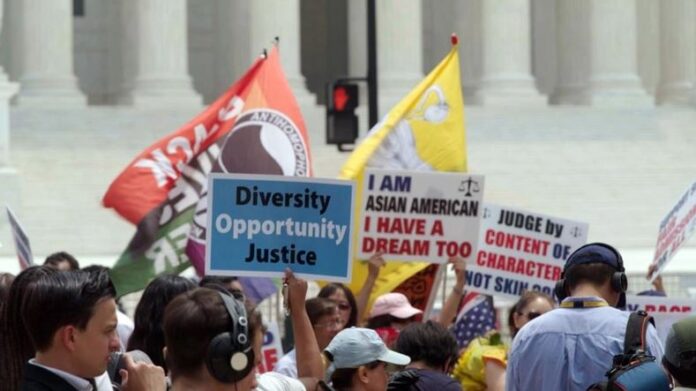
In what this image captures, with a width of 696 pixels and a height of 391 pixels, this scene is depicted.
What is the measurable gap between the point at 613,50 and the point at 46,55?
14.2 meters

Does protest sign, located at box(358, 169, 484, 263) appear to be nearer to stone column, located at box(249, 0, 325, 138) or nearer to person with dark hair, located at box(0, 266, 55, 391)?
person with dark hair, located at box(0, 266, 55, 391)

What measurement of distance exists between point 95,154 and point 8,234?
6542mm

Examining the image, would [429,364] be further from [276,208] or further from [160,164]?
[160,164]

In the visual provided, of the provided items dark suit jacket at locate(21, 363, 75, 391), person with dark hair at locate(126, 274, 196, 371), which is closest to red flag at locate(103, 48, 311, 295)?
person with dark hair at locate(126, 274, 196, 371)

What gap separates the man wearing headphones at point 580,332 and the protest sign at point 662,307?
4.35 meters

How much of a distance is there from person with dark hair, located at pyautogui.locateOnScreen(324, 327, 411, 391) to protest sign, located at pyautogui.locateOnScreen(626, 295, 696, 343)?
186 inches

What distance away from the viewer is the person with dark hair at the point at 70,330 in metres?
8.58

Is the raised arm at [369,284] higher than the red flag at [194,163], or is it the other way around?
the red flag at [194,163]

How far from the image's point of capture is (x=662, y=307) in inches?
607

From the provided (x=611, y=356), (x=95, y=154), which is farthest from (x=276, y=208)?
(x=95, y=154)

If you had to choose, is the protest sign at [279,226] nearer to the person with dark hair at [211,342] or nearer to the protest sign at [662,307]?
the protest sign at [662,307]

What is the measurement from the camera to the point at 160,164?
19.8 meters

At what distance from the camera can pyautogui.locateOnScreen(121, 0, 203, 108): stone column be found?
49.8 metres

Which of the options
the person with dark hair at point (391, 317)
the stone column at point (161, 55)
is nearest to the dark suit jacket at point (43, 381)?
the person with dark hair at point (391, 317)
